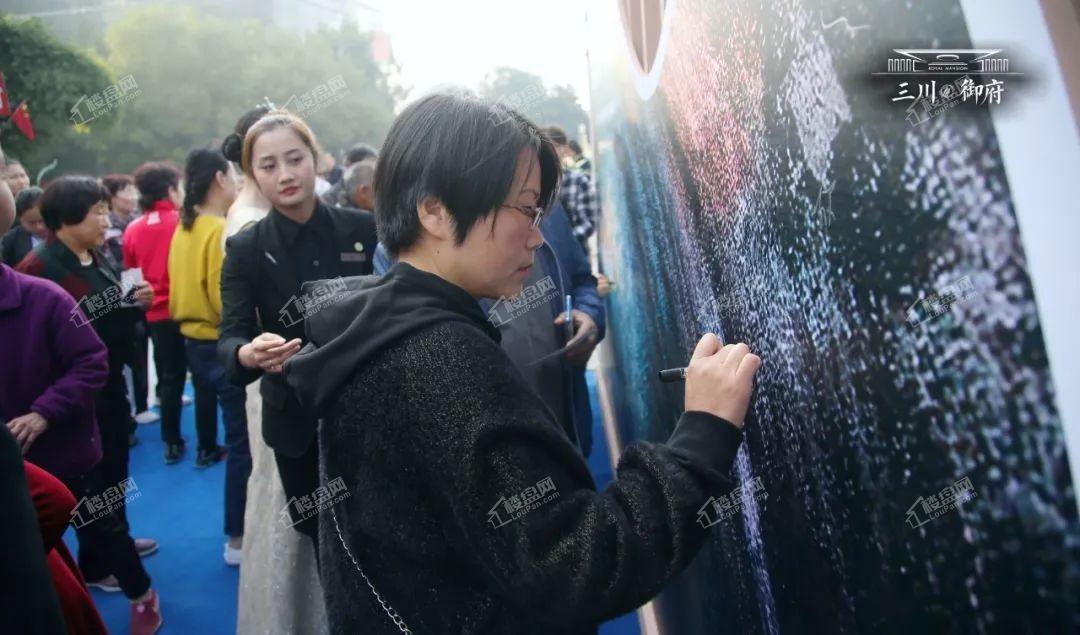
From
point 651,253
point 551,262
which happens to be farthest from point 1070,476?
point 551,262

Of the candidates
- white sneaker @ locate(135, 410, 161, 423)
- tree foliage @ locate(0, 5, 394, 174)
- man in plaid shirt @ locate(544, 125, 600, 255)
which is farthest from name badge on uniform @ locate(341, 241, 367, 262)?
tree foliage @ locate(0, 5, 394, 174)

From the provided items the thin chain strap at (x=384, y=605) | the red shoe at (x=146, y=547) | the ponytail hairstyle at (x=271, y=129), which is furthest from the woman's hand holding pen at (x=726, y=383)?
the red shoe at (x=146, y=547)

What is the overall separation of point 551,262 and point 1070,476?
7.29ft

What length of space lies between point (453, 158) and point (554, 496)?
479 mm

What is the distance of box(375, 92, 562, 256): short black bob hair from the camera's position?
102 centimetres

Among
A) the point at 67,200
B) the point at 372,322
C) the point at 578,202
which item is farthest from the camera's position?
the point at 578,202

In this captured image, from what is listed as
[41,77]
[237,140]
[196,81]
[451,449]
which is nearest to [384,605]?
[451,449]

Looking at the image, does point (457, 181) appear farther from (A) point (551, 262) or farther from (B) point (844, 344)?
(A) point (551, 262)

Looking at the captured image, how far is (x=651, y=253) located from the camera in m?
2.22

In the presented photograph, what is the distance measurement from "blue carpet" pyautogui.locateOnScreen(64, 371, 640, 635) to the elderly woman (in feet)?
6.86

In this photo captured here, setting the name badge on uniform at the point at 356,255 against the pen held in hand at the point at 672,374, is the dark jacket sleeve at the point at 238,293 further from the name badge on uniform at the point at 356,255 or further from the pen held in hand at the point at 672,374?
the pen held in hand at the point at 672,374

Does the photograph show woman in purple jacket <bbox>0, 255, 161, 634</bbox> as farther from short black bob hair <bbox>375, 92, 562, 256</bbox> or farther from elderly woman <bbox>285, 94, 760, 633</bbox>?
short black bob hair <bbox>375, 92, 562, 256</bbox>

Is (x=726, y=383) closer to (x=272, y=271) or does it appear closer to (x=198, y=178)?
(x=272, y=271)

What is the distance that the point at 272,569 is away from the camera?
2.23 meters
